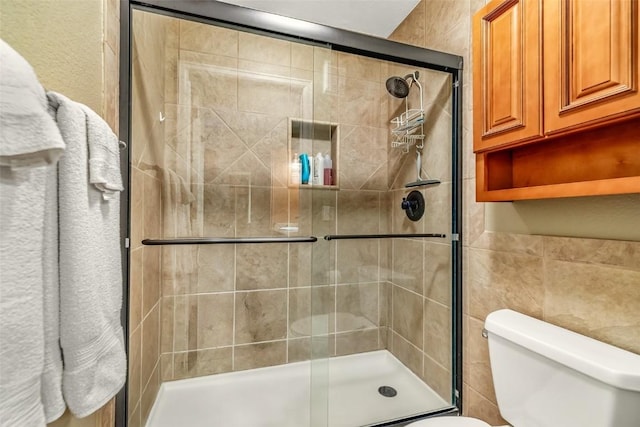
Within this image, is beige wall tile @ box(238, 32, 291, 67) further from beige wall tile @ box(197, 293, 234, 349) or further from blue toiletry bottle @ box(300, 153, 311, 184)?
beige wall tile @ box(197, 293, 234, 349)

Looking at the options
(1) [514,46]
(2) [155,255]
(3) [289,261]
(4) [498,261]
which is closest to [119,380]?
(2) [155,255]

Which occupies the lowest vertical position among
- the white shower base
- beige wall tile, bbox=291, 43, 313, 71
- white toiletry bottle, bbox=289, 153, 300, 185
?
the white shower base

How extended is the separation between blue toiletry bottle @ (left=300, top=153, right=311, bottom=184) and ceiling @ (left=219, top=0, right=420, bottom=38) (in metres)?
0.90

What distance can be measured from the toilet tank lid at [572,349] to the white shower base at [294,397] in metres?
0.70

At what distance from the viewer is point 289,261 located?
164 cm

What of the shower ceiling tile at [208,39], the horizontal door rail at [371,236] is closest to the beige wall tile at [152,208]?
the shower ceiling tile at [208,39]

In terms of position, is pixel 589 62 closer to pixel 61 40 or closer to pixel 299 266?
pixel 61 40

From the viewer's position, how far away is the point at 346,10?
1.68 metres

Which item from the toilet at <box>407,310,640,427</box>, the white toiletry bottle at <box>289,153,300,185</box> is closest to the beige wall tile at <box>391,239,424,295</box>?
the toilet at <box>407,310,640,427</box>

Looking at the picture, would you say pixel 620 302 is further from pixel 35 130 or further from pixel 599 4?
pixel 35 130

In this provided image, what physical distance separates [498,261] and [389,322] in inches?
30.1

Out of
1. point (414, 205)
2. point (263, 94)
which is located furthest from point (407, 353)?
point (263, 94)

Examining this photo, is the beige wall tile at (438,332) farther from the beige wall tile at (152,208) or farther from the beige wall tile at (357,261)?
the beige wall tile at (152,208)

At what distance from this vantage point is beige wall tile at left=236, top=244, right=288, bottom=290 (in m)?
1.64
